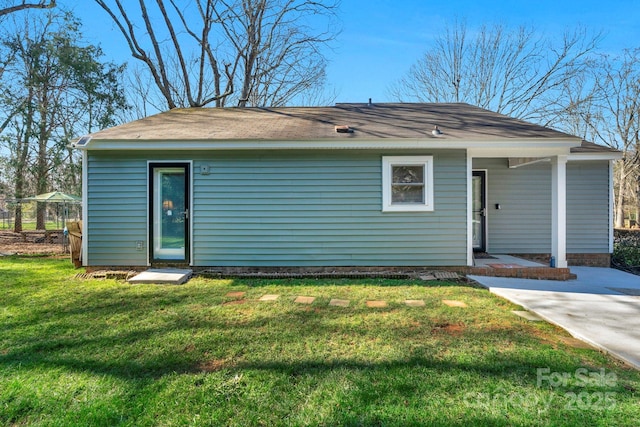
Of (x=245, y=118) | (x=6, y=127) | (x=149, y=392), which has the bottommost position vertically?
(x=149, y=392)

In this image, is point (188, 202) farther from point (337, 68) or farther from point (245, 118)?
point (337, 68)

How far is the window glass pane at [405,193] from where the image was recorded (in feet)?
19.3

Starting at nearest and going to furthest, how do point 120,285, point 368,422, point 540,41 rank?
point 368,422 < point 120,285 < point 540,41

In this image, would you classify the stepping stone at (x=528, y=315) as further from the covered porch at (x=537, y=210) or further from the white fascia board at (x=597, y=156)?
the white fascia board at (x=597, y=156)

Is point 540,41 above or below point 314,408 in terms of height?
above

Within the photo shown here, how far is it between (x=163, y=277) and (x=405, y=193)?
14.6 feet

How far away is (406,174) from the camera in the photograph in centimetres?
590

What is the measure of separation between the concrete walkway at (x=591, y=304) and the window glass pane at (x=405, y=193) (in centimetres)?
173

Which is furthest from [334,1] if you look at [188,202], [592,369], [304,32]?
[592,369]

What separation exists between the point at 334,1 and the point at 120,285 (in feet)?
38.9

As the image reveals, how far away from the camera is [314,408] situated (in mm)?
1943

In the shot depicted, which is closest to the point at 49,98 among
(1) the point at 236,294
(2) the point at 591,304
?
(1) the point at 236,294

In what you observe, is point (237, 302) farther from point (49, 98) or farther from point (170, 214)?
point (49, 98)

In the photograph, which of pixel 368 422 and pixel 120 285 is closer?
pixel 368 422
